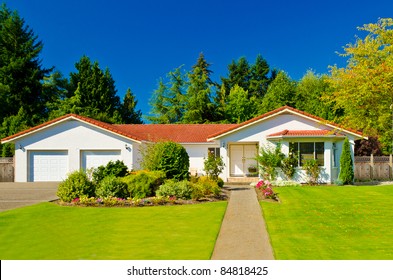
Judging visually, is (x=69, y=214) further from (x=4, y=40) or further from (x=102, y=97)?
(x=4, y=40)

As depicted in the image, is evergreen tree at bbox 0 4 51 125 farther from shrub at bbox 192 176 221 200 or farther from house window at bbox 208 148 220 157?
shrub at bbox 192 176 221 200

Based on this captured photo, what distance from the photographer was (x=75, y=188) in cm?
1714

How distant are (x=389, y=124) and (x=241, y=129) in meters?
9.60

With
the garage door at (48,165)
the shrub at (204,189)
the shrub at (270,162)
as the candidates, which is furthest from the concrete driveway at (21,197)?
the shrub at (270,162)

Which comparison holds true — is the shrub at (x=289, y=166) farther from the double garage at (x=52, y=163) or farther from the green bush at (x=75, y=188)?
the green bush at (x=75, y=188)

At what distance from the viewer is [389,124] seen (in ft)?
64.9

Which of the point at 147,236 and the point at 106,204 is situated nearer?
the point at 147,236

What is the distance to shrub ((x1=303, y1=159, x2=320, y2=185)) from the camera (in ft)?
80.3

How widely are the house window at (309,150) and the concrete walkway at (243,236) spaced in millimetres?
10149

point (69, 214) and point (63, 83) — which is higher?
point (63, 83)

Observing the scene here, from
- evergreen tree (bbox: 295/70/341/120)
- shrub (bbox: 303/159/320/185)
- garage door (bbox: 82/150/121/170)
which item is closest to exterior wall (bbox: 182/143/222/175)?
garage door (bbox: 82/150/121/170)

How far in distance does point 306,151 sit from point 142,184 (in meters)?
11.9
